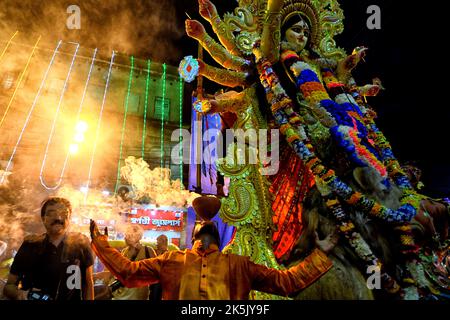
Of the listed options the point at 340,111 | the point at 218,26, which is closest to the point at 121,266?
the point at 340,111

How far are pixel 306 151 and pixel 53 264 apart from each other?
3.06 m

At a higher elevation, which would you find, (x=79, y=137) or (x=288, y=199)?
(x=79, y=137)

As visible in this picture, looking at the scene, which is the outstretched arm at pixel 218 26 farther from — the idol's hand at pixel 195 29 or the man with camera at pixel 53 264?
the man with camera at pixel 53 264

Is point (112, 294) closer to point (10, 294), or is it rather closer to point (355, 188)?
point (10, 294)

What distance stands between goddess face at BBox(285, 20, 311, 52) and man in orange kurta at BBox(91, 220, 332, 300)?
11.7ft

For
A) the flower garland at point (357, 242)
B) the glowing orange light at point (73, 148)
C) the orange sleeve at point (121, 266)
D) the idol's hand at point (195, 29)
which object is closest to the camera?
the orange sleeve at point (121, 266)

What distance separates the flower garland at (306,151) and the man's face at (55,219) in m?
2.79

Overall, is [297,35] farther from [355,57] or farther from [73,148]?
[73,148]

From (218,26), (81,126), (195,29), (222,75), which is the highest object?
(81,126)

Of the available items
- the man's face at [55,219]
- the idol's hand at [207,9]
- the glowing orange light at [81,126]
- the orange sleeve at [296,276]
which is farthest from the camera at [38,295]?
the glowing orange light at [81,126]

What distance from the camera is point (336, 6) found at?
5273 mm

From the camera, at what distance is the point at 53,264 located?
2914mm

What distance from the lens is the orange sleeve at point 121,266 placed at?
7.17ft

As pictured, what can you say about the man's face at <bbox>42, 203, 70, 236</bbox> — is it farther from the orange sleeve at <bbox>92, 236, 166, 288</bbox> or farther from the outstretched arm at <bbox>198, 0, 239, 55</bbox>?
the outstretched arm at <bbox>198, 0, 239, 55</bbox>
